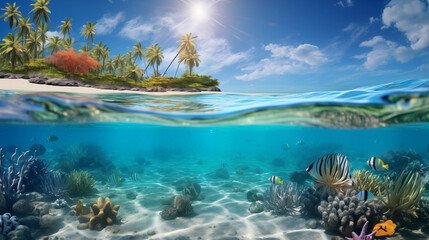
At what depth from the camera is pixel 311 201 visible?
856 cm

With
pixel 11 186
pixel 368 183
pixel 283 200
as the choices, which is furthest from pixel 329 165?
pixel 11 186

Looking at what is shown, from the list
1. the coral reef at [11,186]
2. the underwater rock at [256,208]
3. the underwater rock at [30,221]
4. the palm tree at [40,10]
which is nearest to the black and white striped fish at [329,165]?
the underwater rock at [256,208]

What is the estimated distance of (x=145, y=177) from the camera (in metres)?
18.5

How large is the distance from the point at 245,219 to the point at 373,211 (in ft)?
13.9

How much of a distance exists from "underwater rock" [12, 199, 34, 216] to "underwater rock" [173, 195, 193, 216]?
524 centimetres

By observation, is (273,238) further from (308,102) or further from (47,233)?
(47,233)

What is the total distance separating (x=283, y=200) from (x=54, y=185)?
33.0 feet

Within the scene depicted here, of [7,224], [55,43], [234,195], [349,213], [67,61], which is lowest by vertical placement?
[234,195]

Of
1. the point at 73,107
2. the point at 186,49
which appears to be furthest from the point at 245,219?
the point at 186,49

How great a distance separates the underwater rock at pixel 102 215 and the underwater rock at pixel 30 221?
1.69m

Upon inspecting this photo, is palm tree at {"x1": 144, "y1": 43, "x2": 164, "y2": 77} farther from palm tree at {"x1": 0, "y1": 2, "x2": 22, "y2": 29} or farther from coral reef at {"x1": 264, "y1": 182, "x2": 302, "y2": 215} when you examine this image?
coral reef at {"x1": 264, "y1": 182, "x2": 302, "y2": 215}

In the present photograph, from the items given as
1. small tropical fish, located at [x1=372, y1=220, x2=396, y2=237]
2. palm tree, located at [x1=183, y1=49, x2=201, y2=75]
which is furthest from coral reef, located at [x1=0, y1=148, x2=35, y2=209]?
palm tree, located at [x1=183, y1=49, x2=201, y2=75]

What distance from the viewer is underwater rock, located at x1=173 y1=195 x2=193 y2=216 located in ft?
31.8

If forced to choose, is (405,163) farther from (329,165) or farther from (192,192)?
(192,192)
